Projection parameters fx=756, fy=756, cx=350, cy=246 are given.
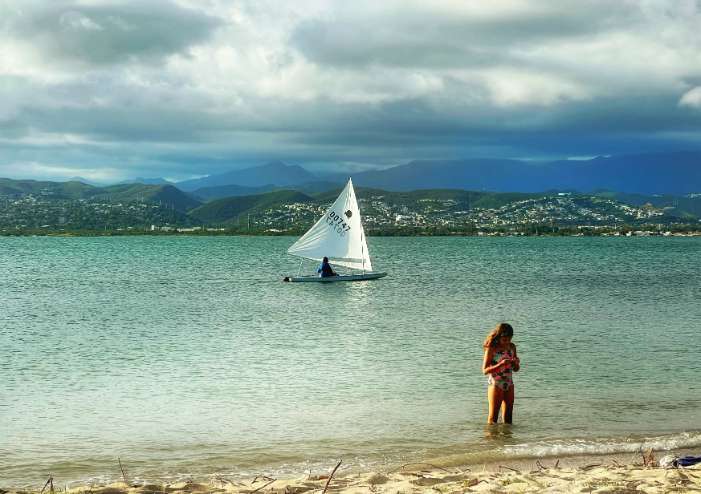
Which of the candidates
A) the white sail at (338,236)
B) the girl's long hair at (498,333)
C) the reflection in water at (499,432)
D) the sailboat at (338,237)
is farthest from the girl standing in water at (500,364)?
the white sail at (338,236)

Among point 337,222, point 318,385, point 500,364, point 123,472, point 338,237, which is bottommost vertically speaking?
point 318,385

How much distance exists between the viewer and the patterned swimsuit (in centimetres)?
1664

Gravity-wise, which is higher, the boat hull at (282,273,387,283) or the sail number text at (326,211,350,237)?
the sail number text at (326,211,350,237)

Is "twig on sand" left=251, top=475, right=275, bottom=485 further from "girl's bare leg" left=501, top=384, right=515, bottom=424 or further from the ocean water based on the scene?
"girl's bare leg" left=501, top=384, right=515, bottom=424

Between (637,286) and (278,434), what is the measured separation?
5476 cm

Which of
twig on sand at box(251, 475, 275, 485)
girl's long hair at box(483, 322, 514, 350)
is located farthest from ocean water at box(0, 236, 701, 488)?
girl's long hair at box(483, 322, 514, 350)

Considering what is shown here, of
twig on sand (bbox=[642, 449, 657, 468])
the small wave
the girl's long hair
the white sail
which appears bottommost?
the small wave

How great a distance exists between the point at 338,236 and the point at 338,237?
0.10 metres

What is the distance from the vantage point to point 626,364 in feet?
85.3

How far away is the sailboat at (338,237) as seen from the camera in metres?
63.3

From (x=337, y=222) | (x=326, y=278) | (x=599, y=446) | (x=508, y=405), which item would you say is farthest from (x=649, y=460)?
(x=326, y=278)

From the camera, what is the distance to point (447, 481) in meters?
12.5

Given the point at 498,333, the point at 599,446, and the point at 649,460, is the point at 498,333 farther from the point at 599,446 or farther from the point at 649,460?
the point at 649,460

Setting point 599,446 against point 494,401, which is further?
point 494,401
